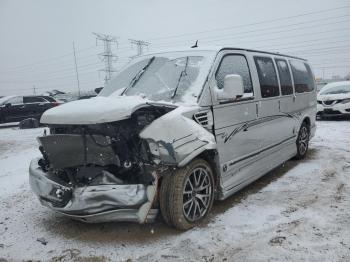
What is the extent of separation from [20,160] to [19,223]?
3976mm

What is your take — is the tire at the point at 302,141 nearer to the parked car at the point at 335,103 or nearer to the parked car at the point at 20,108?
the parked car at the point at 335,103

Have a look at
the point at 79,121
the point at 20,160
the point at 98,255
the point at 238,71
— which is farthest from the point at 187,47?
the point at 20,160

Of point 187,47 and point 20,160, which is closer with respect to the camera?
point 187,47

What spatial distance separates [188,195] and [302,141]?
13.2 feet

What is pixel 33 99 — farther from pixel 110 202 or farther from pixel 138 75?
pixel 110 202

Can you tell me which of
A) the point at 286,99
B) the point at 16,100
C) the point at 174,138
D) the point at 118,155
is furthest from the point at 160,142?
the point at 16,100

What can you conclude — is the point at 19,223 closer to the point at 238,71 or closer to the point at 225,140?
the point at 225,140

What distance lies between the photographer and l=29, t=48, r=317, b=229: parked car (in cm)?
356

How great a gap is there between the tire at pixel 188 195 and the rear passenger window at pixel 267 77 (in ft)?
6.05

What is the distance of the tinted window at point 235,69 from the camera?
4520 millimetres

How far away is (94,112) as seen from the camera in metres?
3.56

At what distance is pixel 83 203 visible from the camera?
357 centimetres

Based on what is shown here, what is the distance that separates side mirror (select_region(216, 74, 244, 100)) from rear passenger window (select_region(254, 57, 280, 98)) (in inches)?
45.8

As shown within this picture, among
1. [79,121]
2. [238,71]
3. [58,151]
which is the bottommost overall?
[58,151]
